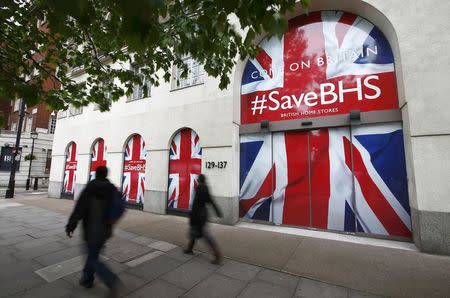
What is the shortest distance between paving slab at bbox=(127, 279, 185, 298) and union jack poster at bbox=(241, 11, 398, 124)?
6023mm

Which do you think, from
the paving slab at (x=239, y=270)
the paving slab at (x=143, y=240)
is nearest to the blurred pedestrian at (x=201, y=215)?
the paving slab at (x=239, y=270)

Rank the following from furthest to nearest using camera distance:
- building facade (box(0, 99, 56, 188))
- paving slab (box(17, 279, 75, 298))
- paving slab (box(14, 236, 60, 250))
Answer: building facade (box(0, 99, 56, 188)) < paving slab (box(14, 236, 60, 250)) < paving slab (box(17, 279, 75, 298))

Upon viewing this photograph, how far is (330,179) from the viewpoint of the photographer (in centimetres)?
705

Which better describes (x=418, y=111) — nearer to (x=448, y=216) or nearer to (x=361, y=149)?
(x=361, y=149)

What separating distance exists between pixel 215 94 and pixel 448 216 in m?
7.29

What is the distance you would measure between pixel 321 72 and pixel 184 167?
604 centimetres

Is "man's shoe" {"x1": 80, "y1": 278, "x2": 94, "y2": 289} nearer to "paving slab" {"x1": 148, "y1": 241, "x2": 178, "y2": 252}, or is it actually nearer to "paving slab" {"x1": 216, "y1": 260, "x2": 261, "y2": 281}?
"paving slab" {"x1": 148, "y1": 241, "x2": 178, "y2": 252}

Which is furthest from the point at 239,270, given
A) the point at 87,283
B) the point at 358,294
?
the point at 87,283

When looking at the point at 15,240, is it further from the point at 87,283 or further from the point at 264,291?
the point at 264,291

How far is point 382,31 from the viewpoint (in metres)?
6.95

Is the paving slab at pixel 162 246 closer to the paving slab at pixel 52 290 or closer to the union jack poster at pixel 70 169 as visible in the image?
the paving slab at pixel 52 290

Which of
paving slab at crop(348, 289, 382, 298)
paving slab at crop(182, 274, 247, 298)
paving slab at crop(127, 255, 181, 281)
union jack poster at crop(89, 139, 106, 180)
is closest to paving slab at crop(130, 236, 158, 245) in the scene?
paving slab at crop(127, 255, 181, 281)

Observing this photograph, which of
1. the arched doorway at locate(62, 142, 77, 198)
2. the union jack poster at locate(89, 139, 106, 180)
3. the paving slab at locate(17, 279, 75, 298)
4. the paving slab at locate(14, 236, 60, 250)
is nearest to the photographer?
the paving slab at locate(17, 279, 75, 298)

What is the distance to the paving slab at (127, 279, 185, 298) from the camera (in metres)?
3.42
